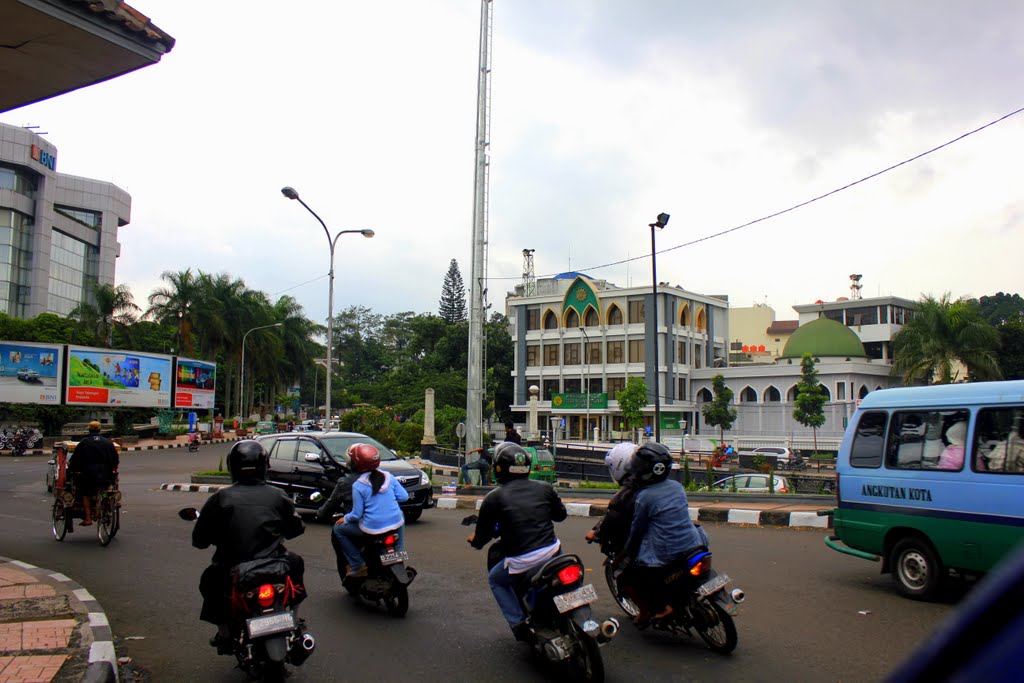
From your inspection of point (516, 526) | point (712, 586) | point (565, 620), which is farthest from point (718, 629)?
point (516, 526)

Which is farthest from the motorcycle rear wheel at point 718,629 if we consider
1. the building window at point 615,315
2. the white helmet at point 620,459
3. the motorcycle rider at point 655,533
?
the building window at point 615,315

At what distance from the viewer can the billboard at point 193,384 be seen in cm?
5081

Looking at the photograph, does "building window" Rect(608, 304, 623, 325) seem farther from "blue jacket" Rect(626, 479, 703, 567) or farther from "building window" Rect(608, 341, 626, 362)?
"blue jacket" Rect(626, 479, 703, 567)

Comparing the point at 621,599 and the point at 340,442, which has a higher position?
the point at 340,442

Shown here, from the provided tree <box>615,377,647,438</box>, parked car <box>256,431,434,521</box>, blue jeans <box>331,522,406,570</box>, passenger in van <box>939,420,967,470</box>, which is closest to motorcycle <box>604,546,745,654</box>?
blue jeans <box>331,522,406,570</box>

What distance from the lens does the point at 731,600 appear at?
19.6 feet

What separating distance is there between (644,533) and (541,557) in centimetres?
107

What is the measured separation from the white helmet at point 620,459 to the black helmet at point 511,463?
2.96 ft

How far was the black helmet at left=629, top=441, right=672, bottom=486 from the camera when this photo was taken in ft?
21.2

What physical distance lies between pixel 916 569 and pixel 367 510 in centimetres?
552

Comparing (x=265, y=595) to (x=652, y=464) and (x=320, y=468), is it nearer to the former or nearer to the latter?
(x=652, y=464)

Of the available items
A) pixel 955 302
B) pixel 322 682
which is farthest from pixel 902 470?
pixel 955 302

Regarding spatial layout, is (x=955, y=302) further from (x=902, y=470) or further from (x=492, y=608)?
(x=492, y=608)

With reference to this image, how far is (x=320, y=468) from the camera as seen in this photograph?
14.3 metres
